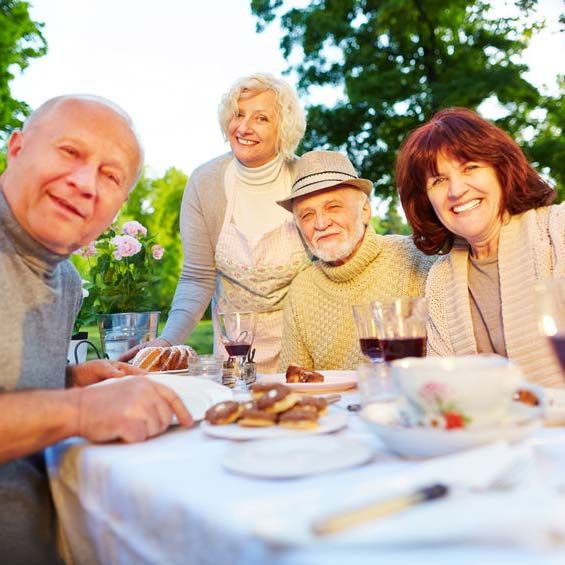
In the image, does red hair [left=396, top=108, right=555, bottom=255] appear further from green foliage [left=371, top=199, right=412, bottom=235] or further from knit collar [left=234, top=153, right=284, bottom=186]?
green foliage [left=371, top=199, right=412, bottom=235]

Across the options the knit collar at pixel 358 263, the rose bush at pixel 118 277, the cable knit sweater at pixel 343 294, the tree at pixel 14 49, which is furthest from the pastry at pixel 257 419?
the tree at pixel 14 49

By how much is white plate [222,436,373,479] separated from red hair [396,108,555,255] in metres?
1.72

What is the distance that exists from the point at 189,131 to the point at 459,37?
33.6 feet

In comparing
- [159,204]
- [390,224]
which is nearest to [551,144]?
[390,224]

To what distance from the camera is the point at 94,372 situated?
195cm

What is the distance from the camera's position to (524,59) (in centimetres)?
1058

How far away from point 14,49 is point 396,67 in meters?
7.17

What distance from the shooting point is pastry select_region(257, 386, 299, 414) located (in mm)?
1340

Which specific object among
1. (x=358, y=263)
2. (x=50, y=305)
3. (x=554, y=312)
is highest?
(x=358, y=263)

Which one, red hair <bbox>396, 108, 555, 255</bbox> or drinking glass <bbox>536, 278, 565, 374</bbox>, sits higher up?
red hair <bbox>396, 108, 555, 255</bbox>

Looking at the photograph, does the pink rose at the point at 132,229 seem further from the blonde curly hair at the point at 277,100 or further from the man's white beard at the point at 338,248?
the man's white beard at the point at 338,248

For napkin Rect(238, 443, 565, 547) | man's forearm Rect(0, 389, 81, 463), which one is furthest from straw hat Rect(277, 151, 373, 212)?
napkin Rect(238, 443, 565, 547)

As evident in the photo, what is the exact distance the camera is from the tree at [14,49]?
36.0ft

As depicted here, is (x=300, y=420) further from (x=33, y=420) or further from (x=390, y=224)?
(x=390, y=224)
